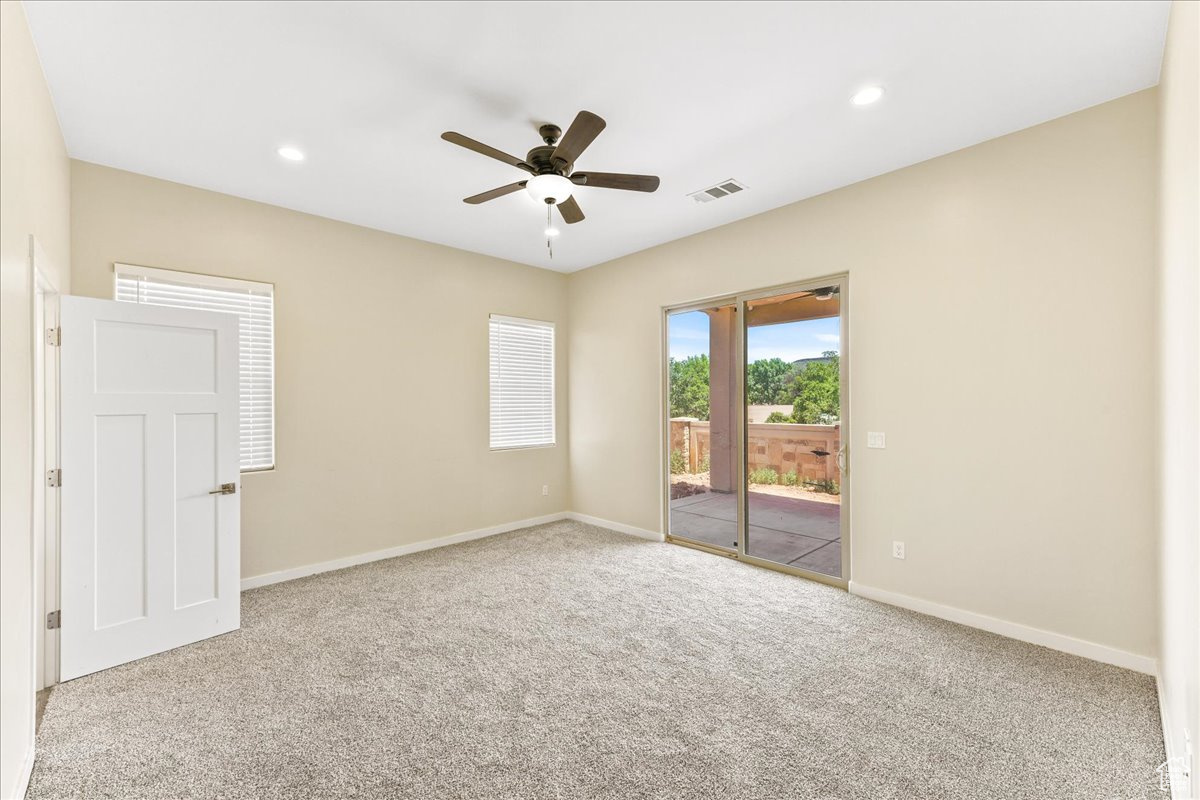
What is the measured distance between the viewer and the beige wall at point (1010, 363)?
2.69 metres

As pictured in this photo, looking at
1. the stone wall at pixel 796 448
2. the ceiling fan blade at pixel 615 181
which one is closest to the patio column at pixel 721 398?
the stone wall at pixel 796 448

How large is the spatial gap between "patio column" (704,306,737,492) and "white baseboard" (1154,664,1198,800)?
2729mm

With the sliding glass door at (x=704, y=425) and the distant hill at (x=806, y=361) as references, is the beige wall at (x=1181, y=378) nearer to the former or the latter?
the distant hill at (x=806, y=361)

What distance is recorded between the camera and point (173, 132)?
2967mm

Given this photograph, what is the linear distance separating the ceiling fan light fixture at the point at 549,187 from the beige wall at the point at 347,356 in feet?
7.90

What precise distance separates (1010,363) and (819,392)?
122 cm

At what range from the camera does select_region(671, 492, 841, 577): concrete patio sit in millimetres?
4031

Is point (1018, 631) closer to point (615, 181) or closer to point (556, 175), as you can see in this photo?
point (615, 181)

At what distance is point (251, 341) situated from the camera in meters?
3.97

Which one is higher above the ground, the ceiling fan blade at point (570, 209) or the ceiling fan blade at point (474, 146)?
the ceiling fan blade at point (474, 146)

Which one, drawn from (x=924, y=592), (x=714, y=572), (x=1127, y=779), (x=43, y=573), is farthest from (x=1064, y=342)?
(x=43, y=573)

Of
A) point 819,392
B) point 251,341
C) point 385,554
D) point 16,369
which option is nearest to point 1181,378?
point 819,392

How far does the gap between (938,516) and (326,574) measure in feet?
15.2

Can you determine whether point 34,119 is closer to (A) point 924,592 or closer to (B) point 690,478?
(B) point 690,478
